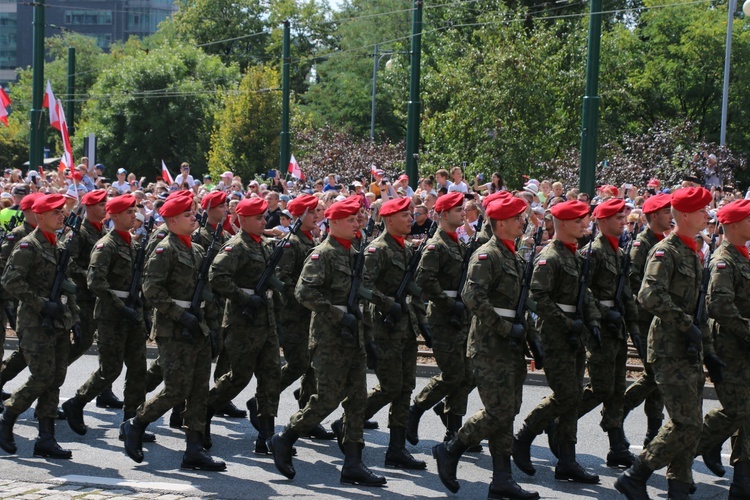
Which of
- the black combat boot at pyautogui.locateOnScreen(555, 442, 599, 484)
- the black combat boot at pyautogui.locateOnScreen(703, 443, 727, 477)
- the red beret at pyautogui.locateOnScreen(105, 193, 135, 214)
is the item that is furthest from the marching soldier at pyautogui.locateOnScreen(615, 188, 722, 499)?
the red beret at pyautogui.locateOnScreen(105, 193, 135, 214)

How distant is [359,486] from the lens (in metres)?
8.40

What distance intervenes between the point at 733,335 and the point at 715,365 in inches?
10.7

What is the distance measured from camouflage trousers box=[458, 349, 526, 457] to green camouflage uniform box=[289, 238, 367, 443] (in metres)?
0.85

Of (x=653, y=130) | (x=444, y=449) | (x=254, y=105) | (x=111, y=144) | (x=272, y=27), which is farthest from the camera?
(x=272, y=27)

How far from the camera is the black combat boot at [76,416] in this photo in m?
10.1

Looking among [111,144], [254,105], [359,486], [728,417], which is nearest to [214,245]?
[359,486]

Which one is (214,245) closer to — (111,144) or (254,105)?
(254,105)

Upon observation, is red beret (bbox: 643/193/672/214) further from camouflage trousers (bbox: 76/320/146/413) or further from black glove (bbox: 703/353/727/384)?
camouflage trousers (bbox: 76/320/146/413)

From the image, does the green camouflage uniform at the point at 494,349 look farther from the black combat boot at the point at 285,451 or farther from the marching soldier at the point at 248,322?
the marching soldier at the point at 248,322

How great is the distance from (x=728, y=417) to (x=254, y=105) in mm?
41321

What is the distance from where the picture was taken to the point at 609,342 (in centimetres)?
898

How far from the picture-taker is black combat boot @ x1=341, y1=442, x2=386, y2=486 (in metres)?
8.39

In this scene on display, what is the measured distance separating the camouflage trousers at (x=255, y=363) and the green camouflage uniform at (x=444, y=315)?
1163mm

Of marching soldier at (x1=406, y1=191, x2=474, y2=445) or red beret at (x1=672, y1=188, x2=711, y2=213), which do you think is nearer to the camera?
red beret at (x1=672, y1=188, x2=711, y2=213)
